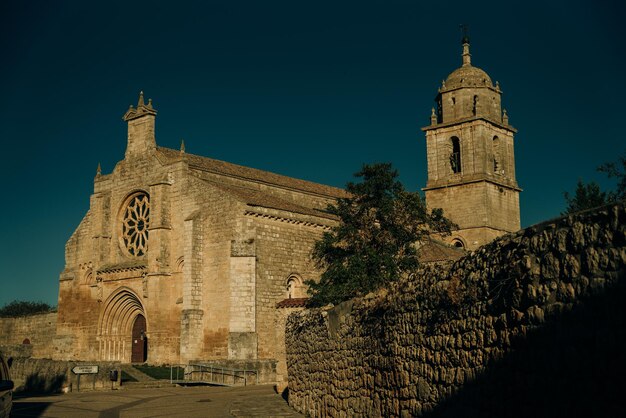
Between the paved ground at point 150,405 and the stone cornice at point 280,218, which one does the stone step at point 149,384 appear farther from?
the stone cornice at point 280,218

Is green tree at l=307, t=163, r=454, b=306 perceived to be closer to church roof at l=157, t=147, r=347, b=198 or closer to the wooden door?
church roof at l=157, t=147, r=347, b=198

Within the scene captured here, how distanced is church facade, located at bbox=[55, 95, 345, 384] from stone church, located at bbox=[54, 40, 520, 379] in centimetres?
6

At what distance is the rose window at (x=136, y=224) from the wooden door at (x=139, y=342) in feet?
11.7

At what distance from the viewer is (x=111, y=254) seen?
39.8m

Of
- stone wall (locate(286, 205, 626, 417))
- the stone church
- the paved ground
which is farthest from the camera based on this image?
the stone church

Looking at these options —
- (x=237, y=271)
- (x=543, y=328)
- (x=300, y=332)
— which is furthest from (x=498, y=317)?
(x=237, y=271)

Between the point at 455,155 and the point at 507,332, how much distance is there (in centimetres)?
4024

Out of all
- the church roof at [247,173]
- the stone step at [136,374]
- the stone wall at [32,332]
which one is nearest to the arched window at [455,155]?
the church roof at [247,173]

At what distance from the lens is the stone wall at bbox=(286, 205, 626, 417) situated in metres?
5.68

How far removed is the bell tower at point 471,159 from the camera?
4444cm

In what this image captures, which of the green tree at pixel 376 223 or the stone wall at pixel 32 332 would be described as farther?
the stone wall at pixel 32 332

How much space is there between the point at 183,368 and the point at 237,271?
16.7ft

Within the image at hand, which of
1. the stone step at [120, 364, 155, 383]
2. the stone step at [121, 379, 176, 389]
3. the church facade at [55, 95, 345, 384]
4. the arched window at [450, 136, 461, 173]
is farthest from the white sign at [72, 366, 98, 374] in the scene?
the arched window at [450, 136, 461, 173]

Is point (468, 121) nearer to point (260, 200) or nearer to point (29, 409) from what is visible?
point (260, 200)
